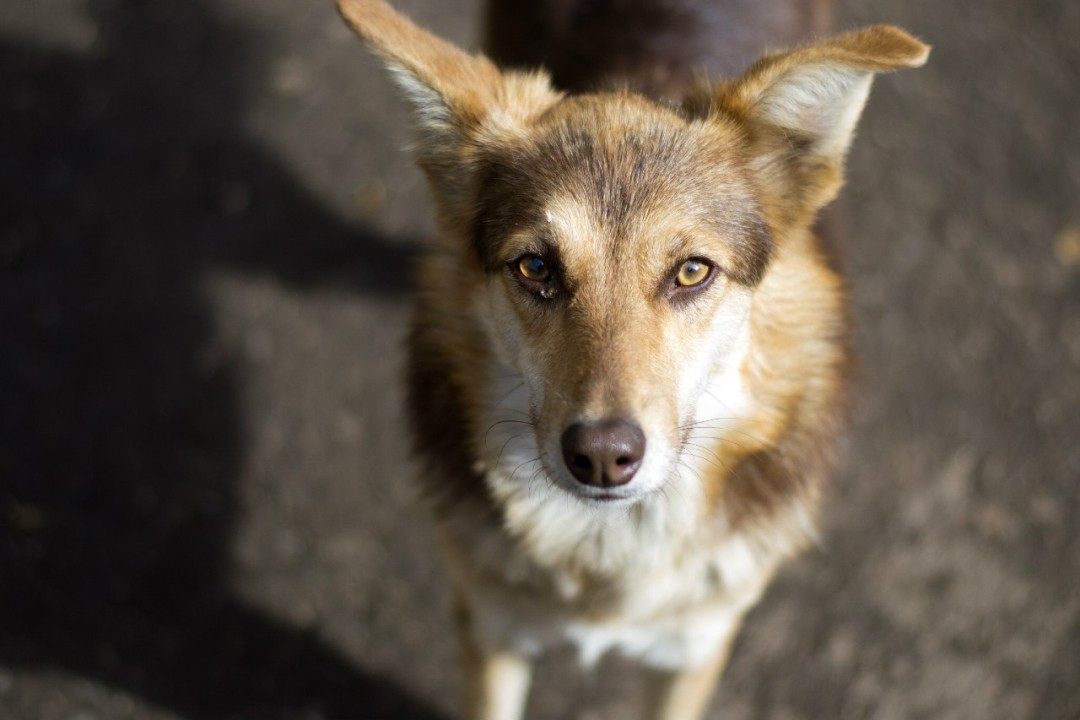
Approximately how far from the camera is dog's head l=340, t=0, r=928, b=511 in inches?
95.0

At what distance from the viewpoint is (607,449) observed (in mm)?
2311

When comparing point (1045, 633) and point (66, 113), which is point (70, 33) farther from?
point (1045, 633)

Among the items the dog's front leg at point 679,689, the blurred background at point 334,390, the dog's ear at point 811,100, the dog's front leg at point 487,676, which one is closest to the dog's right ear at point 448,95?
the dog's ear at point 811,100

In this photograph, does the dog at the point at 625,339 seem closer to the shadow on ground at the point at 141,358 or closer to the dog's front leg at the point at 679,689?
the dog's front leg at the point at 679,689

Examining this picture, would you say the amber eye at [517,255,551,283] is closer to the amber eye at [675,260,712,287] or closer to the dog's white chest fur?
the amber eye at [675,260,712,287]

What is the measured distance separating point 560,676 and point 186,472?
2070 mm

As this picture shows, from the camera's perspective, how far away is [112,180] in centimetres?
530

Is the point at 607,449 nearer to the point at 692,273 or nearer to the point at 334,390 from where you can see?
the point at 692,273

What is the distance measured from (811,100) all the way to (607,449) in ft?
3.79

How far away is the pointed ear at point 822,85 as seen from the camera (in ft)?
7.65

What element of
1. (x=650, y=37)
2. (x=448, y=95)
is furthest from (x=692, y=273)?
(x=650, y=37)

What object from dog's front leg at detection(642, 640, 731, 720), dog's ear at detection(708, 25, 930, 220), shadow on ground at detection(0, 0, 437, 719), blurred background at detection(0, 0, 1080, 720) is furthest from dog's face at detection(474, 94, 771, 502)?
shadow on ground at detection(0, 0, 437, 719)

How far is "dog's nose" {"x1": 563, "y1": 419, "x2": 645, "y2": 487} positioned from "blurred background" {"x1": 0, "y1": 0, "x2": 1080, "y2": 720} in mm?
2040

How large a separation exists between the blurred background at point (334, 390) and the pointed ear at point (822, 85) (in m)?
1.76
